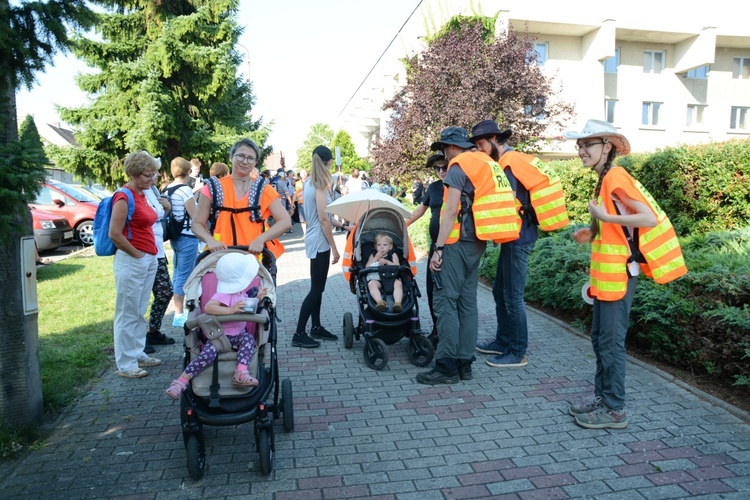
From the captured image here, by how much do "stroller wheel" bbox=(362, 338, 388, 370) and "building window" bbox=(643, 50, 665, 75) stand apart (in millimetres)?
31134

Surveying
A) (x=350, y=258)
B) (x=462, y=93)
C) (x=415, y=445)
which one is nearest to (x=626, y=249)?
(x=415, y=445)

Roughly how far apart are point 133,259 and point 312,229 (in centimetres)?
195

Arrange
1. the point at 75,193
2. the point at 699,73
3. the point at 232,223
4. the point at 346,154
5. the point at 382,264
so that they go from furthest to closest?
the point at 346,154 < the point at 699,73 < the point at 75,193 < the point at 382,264 < the point at 232,223

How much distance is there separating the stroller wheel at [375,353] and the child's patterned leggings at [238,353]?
6.50ft

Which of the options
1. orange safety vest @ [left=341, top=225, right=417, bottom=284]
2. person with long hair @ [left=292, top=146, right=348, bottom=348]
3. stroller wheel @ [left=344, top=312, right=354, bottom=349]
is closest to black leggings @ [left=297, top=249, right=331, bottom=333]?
person with long hair @ [left=292, top=146, right=348, bottom=348]

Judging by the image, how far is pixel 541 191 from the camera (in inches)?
209

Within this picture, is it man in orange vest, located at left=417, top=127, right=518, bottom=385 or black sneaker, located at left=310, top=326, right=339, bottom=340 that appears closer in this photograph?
man in orange vest, located at left=417, top=127, right=518, bottom=385

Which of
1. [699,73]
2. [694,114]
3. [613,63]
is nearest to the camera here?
[613,63]

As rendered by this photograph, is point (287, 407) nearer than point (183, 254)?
Yes

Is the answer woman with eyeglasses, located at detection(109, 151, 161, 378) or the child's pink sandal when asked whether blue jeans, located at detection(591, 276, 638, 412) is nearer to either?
the child's pink sandal

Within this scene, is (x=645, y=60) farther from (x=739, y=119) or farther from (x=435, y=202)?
(x=435, y=202)

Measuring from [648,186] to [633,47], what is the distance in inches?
1016

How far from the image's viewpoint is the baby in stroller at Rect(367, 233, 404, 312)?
18.3 feet

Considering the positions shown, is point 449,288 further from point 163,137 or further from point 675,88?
point 675,88
